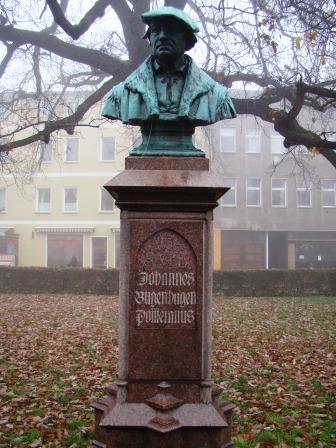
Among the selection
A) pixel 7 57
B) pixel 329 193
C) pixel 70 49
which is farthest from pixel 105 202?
pixel 70 49

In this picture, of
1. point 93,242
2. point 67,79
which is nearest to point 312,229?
point 93,242

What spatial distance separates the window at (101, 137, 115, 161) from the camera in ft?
107

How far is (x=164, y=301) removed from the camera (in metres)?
4.21

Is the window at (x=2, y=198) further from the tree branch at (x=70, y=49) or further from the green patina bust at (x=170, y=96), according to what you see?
the green patina bust at (x=170, y=96)

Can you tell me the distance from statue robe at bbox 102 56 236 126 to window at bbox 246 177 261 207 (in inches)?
1114

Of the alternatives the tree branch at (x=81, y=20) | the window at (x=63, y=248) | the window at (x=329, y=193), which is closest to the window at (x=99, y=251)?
the window at (x=63, y=248)

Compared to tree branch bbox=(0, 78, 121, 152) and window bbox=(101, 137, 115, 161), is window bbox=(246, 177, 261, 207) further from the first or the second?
tree branch bbox=(0, 78, 121, 152)

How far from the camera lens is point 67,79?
51.7 ft

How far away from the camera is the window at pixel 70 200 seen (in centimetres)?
3316

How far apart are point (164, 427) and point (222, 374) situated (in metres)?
3.30

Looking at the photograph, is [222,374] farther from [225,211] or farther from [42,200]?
[42,200]

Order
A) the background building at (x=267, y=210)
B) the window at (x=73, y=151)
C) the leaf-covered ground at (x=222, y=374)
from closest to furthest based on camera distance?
1. the leaf-covered ground at (x=222, y=374)
2. the background building at (x=267, y=210)
3. the window at (x=73, y=151)

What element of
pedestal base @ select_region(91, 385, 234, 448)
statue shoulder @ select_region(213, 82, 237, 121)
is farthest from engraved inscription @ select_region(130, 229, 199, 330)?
statue shoulder @ select_region(213, 82, 237, 121)

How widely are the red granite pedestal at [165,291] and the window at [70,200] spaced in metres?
29.5
